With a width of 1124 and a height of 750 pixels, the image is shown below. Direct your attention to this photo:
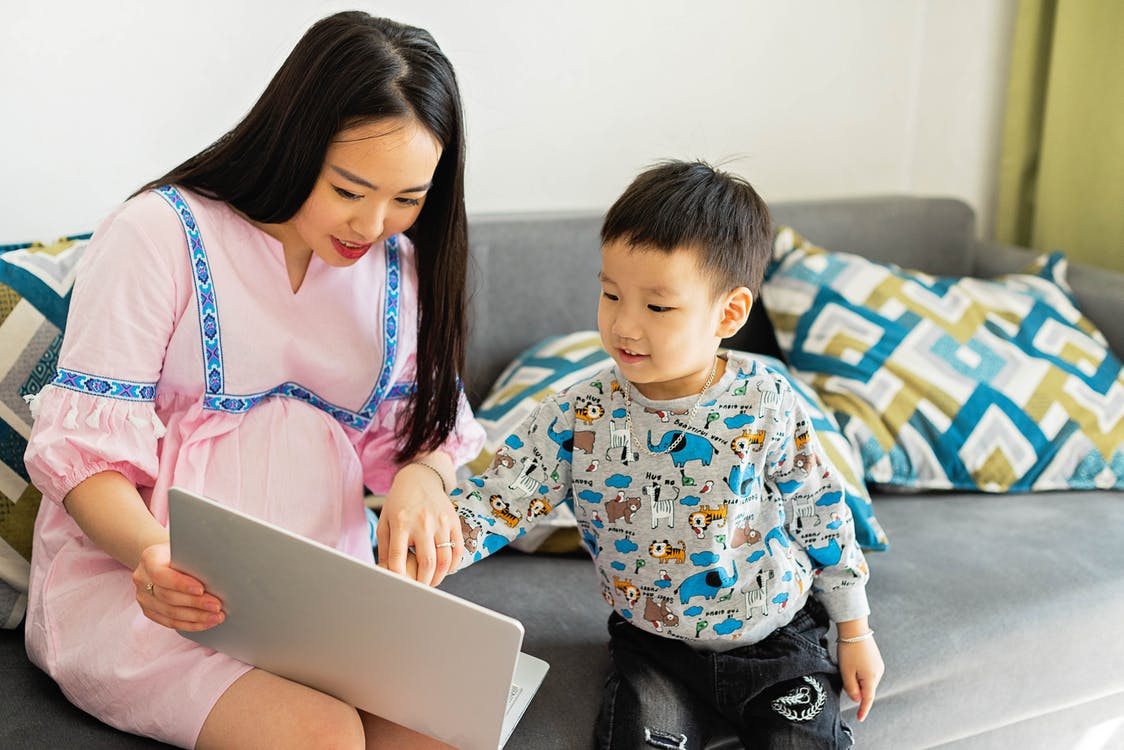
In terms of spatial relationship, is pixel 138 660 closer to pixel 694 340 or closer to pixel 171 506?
pixel 171 506

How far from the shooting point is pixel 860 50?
2.41m

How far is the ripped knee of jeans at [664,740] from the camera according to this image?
117 centimetres

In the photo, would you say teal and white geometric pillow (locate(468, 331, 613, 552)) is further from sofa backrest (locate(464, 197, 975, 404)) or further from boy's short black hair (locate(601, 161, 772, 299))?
boy's short black hair (locate(601, 161, 772, 299))

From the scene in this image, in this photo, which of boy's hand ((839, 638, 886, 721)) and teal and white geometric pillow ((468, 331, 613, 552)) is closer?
boy's hand ((839, 638, 886, 721))

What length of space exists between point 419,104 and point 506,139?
0.88 m

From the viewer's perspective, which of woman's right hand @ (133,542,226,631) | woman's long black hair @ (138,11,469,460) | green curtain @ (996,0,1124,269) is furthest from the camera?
green curtain @ (996,0,1124,269)

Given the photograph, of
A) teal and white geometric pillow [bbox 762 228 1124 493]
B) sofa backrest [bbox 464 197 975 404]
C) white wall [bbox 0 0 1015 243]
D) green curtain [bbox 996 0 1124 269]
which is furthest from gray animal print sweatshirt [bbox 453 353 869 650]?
green curtain [bbox 996 0 1124 269]

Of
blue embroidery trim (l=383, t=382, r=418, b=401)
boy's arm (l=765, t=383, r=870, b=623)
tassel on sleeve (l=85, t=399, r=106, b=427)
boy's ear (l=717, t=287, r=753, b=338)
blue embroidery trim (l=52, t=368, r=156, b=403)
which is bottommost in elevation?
boy's arm (l=765, t=383, r=870, b=623)

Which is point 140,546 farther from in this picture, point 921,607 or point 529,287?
point 921,607

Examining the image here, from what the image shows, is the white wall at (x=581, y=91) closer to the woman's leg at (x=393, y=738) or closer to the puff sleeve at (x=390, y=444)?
the puff sleeve at (x=390, y=444)

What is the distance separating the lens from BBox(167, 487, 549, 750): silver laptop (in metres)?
0.90

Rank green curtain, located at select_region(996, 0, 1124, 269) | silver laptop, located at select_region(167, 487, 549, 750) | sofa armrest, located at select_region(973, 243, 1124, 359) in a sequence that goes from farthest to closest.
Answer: green curtain, located at select_region(996, 0, 1124, 269) → sofa armrest, located at select_region(973, 243, 1124, 359) → silver laptop, located at select_region(167, 487, 549, 750)

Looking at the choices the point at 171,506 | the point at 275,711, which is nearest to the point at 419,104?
the point at 171,506

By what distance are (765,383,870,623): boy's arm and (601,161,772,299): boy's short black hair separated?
175 mm
